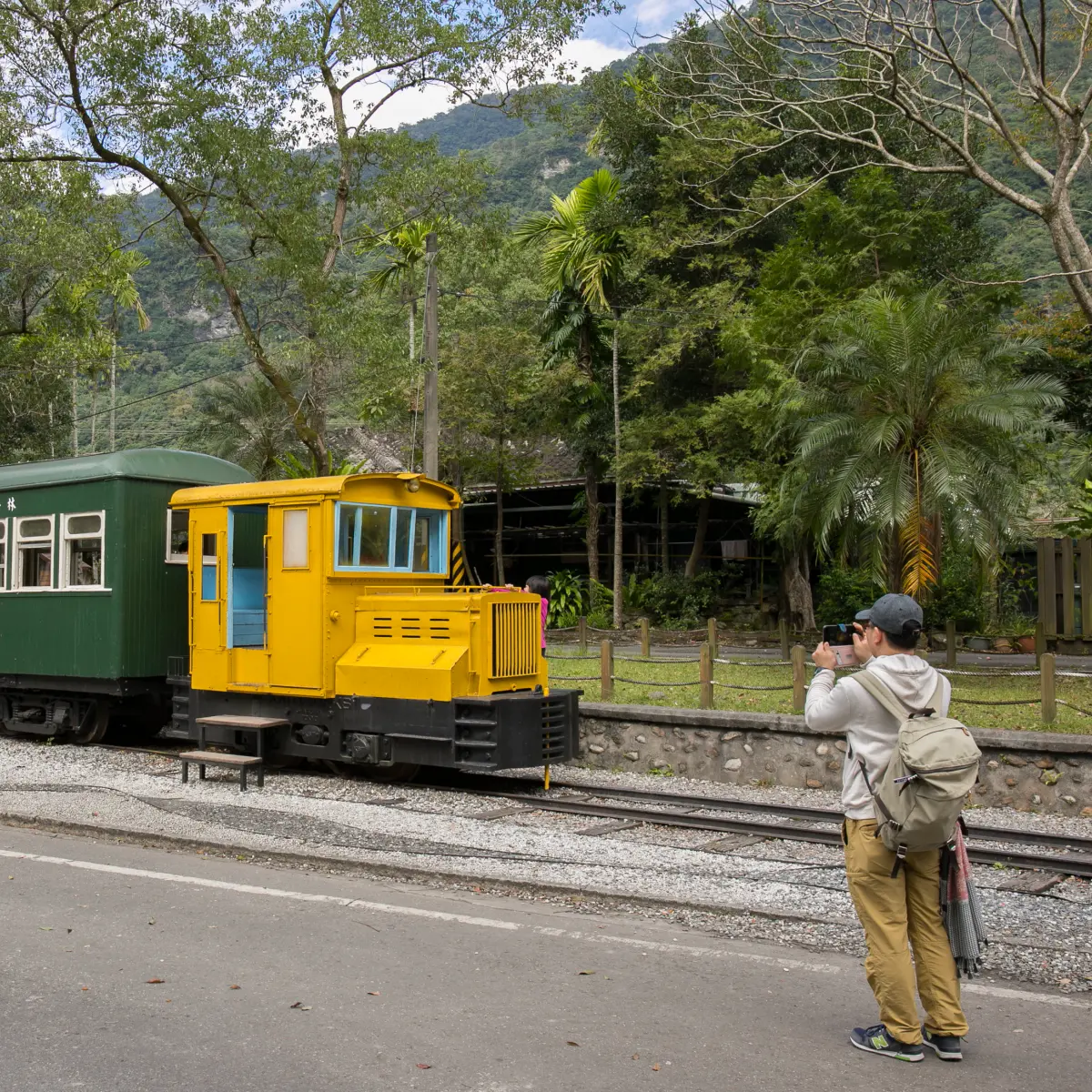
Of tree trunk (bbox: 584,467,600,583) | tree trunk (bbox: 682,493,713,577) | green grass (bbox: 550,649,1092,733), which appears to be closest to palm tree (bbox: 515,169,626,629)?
tree trunk (bbox: 584,467,600,583)

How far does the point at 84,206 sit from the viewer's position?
64.0 feet

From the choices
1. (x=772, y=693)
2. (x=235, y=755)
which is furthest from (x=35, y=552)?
(x=772, y=693)

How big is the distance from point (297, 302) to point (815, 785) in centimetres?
1333

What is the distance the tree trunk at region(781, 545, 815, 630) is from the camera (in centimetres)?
2683

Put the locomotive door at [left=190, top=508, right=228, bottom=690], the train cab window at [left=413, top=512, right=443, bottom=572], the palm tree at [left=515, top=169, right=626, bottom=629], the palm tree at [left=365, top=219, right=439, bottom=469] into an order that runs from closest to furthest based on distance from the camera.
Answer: the locomotive door at [left=190, top=508, right=228, bottom=690]
the train cab window at [left=413, top=512, right=443, bottom=572]
the palm tree at [left=365, top=219, right=439, bottom=469]
the palm tree at [left=515, top=169, right=626, bottom=629]

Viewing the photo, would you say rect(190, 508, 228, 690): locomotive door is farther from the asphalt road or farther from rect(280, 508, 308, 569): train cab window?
the asphalt road

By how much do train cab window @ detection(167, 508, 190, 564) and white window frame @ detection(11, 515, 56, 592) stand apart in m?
1.49

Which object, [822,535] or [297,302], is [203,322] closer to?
[297,302]

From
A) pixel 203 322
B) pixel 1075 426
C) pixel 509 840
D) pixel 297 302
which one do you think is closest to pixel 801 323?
pixel 1075 426

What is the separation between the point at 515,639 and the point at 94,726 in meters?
6.36

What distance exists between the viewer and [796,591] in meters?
27.1

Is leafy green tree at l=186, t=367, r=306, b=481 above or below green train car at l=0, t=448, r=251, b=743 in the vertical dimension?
above

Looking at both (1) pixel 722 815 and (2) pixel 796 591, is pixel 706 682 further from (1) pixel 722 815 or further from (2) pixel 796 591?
(2) pixel 796 591

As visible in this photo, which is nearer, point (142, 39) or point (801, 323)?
point (142, 39)
